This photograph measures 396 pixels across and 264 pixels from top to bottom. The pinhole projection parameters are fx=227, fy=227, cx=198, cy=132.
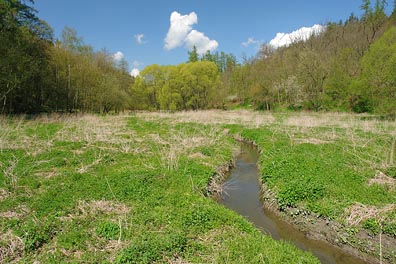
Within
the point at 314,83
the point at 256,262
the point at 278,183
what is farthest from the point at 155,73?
the point at 256,262

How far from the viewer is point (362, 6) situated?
36.4 meters

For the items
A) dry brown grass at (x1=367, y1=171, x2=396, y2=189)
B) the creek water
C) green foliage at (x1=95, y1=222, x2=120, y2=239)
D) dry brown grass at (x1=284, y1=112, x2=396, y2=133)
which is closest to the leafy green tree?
dry brown grass at (x1=284, y1=112, x2=396, y2=133)

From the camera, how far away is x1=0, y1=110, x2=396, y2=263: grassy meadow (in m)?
4.51

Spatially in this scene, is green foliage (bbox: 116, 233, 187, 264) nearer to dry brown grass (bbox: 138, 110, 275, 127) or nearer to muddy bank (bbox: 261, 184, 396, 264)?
muddy bank (bbox: 261, 184, 396, 264)

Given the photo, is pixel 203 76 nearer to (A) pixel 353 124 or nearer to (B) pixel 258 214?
(A) pixel 353 124

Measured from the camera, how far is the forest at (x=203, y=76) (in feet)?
70.7

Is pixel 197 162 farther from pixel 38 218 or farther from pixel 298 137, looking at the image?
pixel 298 137

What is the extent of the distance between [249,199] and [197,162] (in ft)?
9.29

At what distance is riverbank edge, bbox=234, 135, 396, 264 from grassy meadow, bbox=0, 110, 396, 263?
164 millimetres

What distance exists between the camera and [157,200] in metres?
6.42

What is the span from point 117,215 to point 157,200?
1140 millimetres

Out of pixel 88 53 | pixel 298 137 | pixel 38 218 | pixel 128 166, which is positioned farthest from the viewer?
pixel 88 53

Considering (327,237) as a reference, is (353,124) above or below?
above

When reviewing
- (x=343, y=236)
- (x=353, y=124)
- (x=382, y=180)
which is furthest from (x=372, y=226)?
(x=353, y=124)
